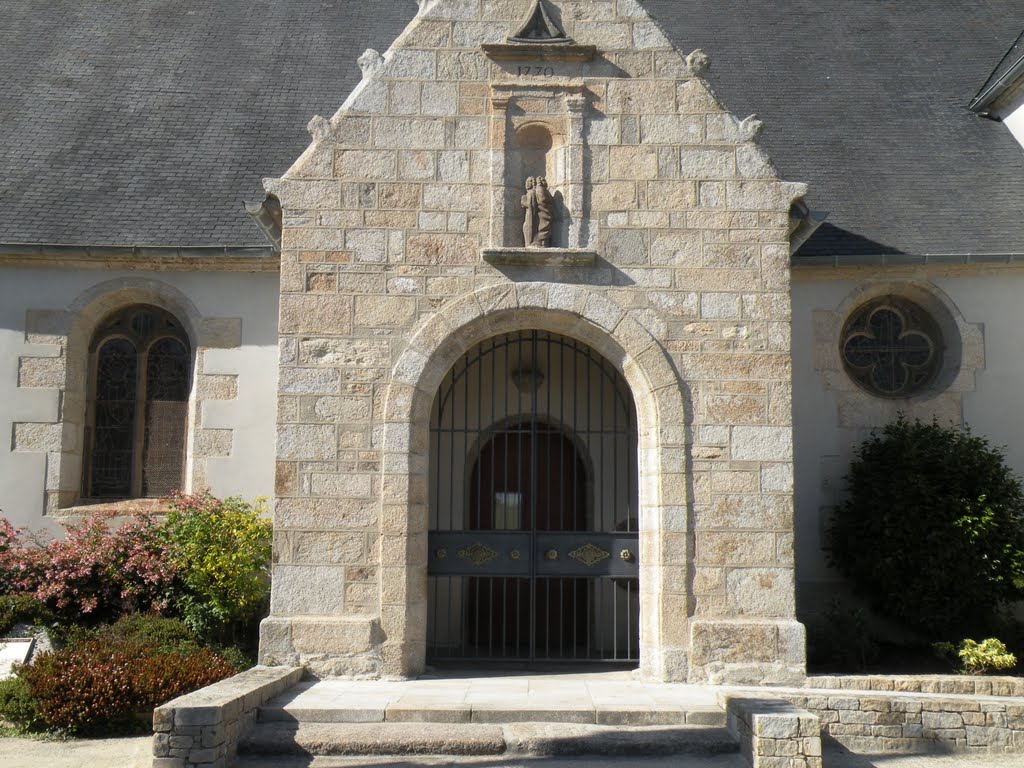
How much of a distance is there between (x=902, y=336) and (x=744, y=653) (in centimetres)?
442

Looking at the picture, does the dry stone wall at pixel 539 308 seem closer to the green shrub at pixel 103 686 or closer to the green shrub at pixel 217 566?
the green shrub at pixel 103 686

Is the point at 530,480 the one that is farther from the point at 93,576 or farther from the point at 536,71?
the point at 93,576

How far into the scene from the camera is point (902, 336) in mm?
10500

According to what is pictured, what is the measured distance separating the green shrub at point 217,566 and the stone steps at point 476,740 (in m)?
2.50

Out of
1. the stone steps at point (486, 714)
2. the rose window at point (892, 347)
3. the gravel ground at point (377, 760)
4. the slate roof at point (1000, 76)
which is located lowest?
the gravel ground at point (377, 760)

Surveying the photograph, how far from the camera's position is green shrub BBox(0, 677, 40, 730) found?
729cm

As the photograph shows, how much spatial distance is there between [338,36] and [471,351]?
6497 mm

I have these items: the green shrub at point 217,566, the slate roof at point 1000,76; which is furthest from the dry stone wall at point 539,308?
the slate roof at point 1000,76

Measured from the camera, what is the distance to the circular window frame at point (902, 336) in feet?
34.0

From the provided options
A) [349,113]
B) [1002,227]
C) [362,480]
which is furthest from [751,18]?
[362,480]

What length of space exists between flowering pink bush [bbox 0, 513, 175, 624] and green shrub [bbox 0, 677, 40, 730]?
4.77 feet

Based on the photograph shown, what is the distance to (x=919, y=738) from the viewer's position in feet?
23.1

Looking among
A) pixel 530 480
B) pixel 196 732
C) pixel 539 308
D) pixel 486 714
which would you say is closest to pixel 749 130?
pixel 539 308

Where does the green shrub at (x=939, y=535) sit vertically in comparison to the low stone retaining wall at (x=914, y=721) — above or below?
above
